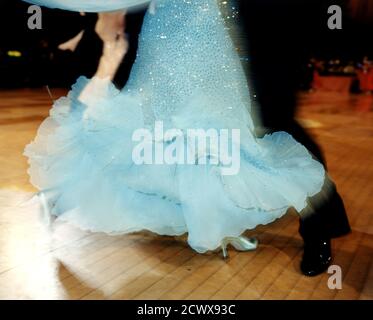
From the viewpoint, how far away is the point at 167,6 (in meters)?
2.61

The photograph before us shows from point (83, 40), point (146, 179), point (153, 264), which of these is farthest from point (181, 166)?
point (83, 40)

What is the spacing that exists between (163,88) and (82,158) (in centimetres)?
68

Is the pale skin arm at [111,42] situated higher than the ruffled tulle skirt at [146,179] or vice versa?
the pale skin arm at [111,42]

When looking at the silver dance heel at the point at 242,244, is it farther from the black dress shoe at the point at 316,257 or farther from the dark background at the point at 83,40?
the dark background at the point at 83,40

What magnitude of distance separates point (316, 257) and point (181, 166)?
894mm

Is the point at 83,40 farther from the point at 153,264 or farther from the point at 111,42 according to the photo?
the point at 153,264

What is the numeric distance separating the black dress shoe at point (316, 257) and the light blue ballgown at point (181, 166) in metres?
0.29

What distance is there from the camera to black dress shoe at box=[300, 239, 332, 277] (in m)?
2.48

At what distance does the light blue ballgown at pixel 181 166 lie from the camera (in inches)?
96.2

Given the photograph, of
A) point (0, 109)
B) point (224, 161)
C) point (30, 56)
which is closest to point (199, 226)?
point (224, 161)

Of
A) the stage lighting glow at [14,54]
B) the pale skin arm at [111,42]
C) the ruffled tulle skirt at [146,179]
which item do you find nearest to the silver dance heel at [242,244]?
the ruffled tulle skirt at [146,179]

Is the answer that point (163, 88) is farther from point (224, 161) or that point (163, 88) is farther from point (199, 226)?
point (199, 226)

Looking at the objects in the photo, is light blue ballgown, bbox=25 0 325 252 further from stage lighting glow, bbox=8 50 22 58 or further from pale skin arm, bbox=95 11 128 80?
stage lighting glow, bbox=8 50 22 58
